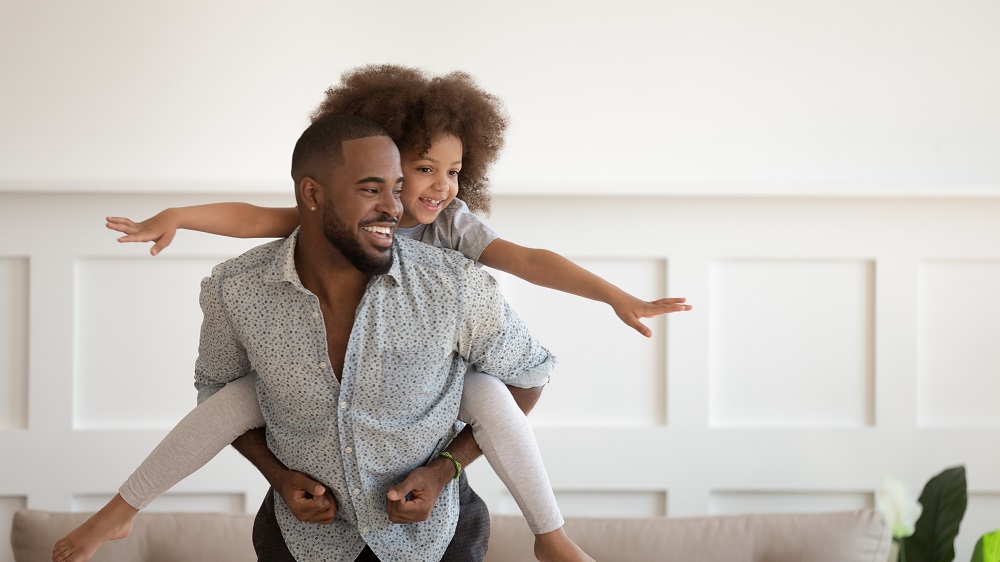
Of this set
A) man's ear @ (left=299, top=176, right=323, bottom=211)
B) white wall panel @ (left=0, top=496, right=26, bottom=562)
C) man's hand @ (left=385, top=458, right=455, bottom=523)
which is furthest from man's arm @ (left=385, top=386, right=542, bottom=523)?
white wall panel @ (left=0, top=496, right=26, bottom=562)

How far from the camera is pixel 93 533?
4.43 feet

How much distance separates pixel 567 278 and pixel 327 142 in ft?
1.24

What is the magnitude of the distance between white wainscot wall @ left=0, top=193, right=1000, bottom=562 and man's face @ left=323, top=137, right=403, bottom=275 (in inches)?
40.8

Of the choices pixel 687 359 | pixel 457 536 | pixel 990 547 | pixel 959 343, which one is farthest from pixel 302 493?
pixel 959 343

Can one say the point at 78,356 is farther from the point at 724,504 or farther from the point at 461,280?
the point at 724,504

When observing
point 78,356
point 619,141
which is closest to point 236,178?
point 78,356

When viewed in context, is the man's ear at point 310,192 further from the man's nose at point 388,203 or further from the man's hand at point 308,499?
the man's hand at point 308,499

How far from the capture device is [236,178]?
2.19 metres

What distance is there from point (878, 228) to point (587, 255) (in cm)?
65

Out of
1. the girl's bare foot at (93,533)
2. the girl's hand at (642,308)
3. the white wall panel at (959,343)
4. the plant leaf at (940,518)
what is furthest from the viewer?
the white wall panel at (959,343)

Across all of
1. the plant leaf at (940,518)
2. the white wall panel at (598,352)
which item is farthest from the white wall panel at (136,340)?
the plant leaf at (940,518)

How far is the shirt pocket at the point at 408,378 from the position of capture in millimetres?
1192

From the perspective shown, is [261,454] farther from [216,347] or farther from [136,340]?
[136,340]

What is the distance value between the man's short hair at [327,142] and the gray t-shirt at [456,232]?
0.27 meters
